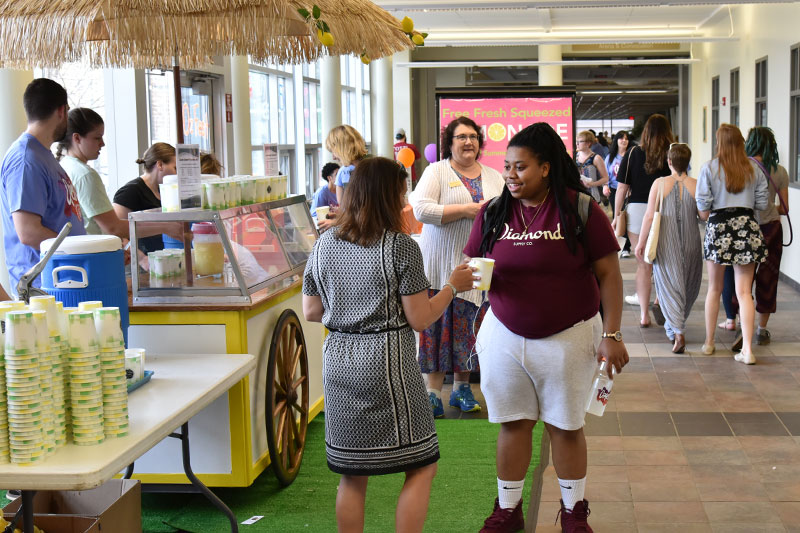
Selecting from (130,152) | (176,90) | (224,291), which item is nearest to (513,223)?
(224,291)

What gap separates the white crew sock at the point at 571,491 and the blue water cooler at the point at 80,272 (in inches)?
65.8

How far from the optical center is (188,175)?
359 cm

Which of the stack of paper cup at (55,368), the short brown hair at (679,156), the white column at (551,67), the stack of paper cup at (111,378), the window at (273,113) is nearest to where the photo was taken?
the stack of paper cup at (55,368)

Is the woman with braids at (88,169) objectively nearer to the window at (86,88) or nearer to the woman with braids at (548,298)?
the woman with braids at (548,298)

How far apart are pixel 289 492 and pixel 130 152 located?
13.5 feet

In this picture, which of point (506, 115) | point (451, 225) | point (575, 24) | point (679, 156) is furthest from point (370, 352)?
point (575, 24)

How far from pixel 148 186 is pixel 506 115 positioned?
3655mm

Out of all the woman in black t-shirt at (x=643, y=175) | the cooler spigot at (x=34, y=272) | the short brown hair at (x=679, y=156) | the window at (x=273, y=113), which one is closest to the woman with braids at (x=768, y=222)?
the short brown hair at (x=679, y=156)

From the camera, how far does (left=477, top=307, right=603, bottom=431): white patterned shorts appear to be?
10.0 ft

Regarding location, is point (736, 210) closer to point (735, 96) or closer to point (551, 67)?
point (735, 96)

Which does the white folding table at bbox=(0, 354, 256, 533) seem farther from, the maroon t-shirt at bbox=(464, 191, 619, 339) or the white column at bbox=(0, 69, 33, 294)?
the white column at bbox=(0, 69, 33, 294)

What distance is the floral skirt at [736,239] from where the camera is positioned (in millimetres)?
6074

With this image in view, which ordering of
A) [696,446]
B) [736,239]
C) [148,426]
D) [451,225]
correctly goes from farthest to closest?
[736,239] → [451,225] → [696,446] → [148,426]

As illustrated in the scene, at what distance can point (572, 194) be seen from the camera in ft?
10.1
